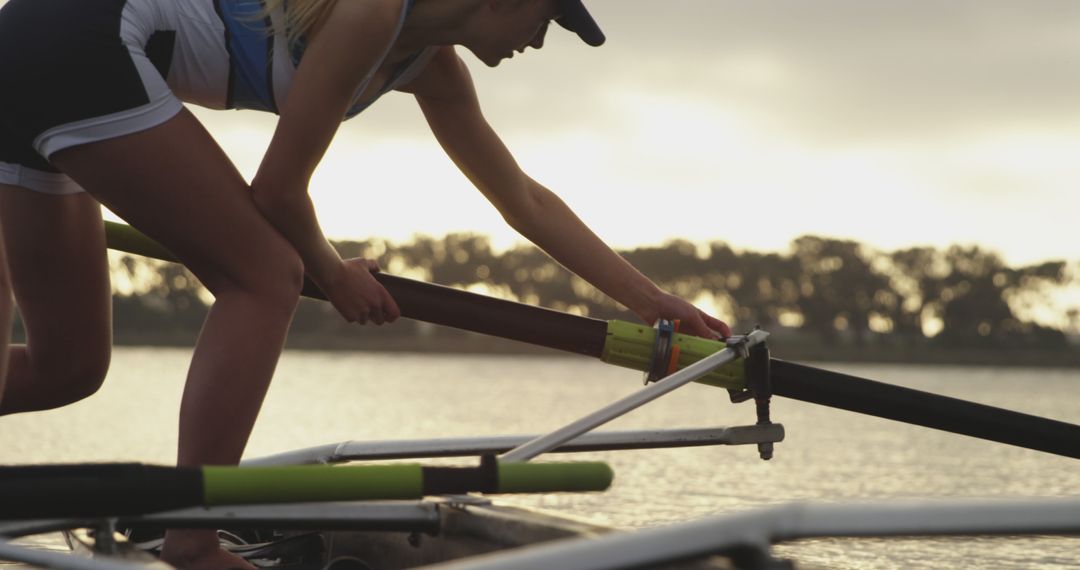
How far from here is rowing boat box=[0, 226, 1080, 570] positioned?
145 centimetres

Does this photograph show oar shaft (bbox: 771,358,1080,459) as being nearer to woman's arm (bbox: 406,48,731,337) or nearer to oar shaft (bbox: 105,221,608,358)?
woman's arm (bbox: 406,48,731,337)

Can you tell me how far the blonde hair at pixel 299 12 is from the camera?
7.52 feet

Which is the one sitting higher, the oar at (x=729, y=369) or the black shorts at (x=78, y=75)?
the black shorts at (x=78, y=75)

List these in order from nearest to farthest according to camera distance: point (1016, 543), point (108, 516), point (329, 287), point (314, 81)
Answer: point (108, 516), point (314, 81), point (329, 287), point (1016, 543)

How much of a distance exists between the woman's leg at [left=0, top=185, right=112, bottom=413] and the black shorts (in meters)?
0.33

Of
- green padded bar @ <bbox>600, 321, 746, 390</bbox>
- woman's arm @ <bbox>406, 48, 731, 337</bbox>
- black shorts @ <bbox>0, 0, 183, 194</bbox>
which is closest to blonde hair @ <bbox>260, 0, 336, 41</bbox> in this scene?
black shorts @ <bbox>0, 0, 183, 194</bbox>

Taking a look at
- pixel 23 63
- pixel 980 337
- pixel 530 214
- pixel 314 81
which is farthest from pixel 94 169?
pixel 980 337

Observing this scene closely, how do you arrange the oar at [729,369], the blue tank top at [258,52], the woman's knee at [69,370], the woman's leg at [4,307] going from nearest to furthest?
the woman's leg at [4,307], the blue tank top at [258,52], the woman's knee at [69,370], the oar at [729,369]

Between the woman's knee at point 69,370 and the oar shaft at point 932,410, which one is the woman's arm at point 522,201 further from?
the woman's knee at point 69,370

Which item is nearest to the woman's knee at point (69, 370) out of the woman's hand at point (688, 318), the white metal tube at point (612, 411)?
the white metal tube at point (612, 411)

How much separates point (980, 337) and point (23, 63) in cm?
8421

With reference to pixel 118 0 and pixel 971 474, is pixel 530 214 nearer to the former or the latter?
pixel 118 0

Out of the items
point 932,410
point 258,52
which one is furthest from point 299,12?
point 932,410

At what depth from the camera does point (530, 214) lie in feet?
10.9
